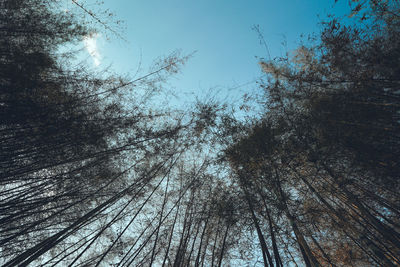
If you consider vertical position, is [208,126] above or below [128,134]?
above

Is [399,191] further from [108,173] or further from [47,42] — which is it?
[47,42]

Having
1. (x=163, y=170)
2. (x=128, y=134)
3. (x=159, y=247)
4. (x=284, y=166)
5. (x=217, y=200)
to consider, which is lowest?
(x=159, y=247)

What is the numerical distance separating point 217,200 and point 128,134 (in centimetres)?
233

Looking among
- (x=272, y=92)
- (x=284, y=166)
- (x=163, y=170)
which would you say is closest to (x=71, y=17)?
(x=163, y=170)

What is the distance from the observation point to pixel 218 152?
171 inches

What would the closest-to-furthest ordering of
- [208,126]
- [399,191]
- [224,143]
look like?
[399,191]
[224,143]
[208,126]

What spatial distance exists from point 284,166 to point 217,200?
1.48 meters

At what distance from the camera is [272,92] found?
4121 mm

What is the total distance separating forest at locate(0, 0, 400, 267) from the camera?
279 cm

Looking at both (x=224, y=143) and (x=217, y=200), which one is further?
(x=224, y=143)

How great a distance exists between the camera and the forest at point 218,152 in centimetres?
279

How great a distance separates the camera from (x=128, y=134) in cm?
389

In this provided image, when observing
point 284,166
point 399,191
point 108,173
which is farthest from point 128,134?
point 399,191

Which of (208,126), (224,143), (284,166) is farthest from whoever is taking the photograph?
(208,126)
